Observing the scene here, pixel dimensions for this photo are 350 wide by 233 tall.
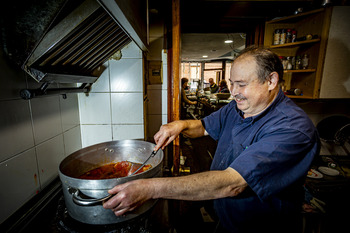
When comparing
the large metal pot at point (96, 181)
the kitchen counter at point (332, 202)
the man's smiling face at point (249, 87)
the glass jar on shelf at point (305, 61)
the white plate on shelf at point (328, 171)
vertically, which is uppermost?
the glass jar on shelf at point (305, 61)

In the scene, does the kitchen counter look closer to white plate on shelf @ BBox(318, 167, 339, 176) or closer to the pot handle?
white plate on shelf @ BBox(318, 167, 339, 176)

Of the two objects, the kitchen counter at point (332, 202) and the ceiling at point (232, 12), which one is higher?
the ceiling at point (232, 12)

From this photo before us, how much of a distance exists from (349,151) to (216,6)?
9.19 feet

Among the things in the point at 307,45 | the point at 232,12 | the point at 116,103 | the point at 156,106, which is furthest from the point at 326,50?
the point at 116,103

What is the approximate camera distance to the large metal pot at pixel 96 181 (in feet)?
2.52

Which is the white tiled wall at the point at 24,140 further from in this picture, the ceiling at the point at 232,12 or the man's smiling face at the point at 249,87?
the ceiling at the point at 232,12

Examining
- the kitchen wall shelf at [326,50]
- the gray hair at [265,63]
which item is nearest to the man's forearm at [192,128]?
the gray hair at [265,63]

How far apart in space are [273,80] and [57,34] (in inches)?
48.8

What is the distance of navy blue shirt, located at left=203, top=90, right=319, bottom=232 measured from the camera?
2.52 ft

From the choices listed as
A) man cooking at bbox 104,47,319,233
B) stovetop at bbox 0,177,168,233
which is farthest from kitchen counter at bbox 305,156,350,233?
stovetop at bbox 0,177,168,233

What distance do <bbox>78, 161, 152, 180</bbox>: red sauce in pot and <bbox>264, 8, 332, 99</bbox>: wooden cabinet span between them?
2.16 metres

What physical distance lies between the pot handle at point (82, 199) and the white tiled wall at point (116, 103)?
3.23 ft

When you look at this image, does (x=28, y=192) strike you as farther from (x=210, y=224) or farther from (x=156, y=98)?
(x=210, y=224)

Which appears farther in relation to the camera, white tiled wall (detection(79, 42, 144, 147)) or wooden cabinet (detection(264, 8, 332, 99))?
wooden cabinet (detection(264, 8, 332, 99))
